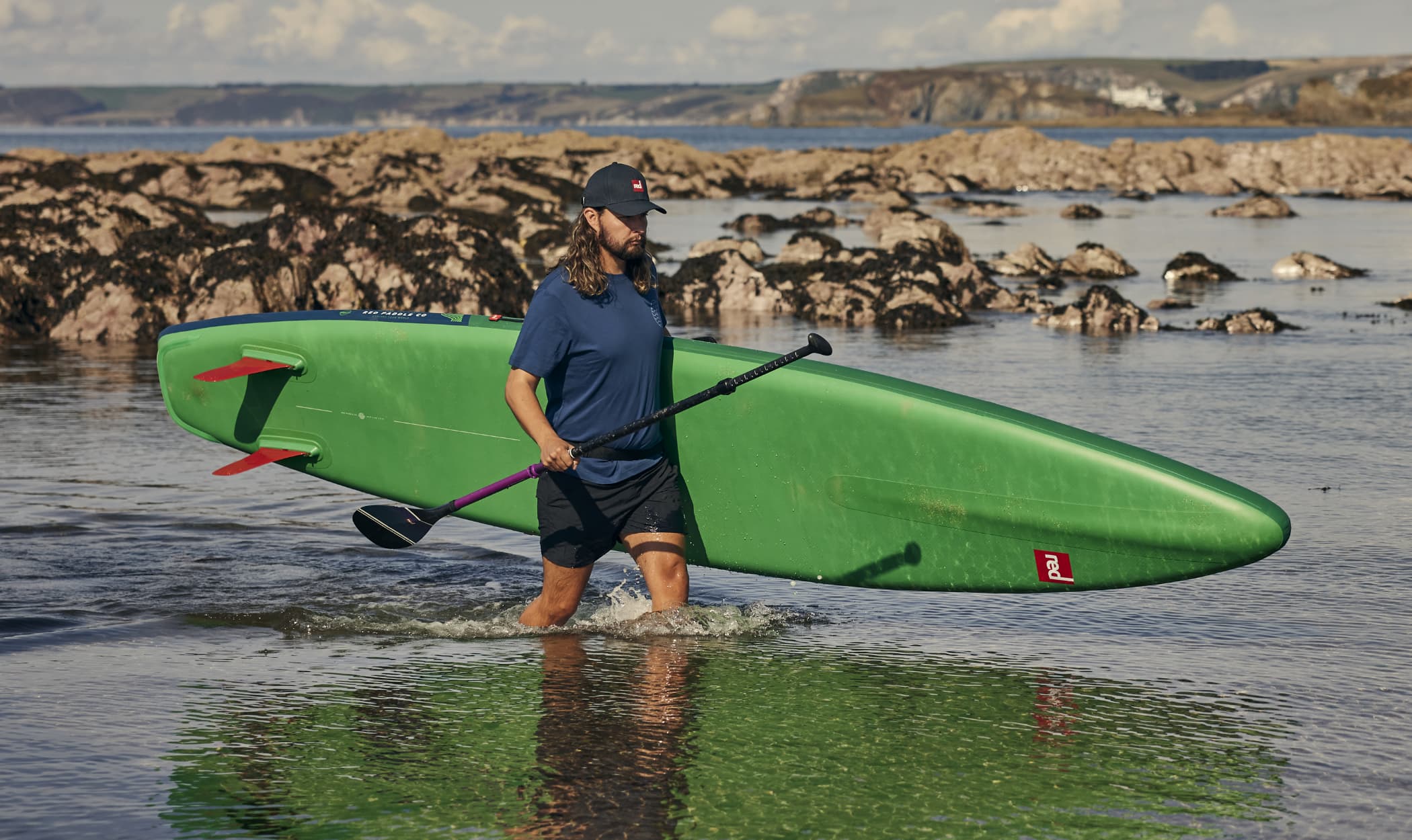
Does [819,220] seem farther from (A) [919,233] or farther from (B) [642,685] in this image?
(B) [642,685]

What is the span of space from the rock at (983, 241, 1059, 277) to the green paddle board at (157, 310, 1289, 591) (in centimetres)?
2109

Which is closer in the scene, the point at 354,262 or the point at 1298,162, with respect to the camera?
the point at 354,262

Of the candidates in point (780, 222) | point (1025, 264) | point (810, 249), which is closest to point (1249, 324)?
point (1025, 264)

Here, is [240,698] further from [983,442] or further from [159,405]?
[159,405]

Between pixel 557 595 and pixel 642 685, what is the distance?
776 millimetres

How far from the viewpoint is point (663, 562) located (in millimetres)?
6527

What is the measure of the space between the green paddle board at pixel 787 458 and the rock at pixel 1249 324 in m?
13.3

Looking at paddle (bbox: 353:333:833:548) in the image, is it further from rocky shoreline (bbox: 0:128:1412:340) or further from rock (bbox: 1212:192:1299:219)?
rock (bbox: 1212:192:1299:219)

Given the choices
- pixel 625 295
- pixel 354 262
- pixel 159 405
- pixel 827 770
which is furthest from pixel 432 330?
pixel 354 262

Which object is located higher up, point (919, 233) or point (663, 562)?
point (919, 233)

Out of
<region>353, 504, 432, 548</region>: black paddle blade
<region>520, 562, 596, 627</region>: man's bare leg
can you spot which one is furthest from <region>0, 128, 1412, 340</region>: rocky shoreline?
<region>520, 562, 596, 627</region>: man's bare leg

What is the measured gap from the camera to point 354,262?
20.4 meters

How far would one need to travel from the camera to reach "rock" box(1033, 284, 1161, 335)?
1983 centimetres

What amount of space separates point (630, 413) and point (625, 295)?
1.65 ft
